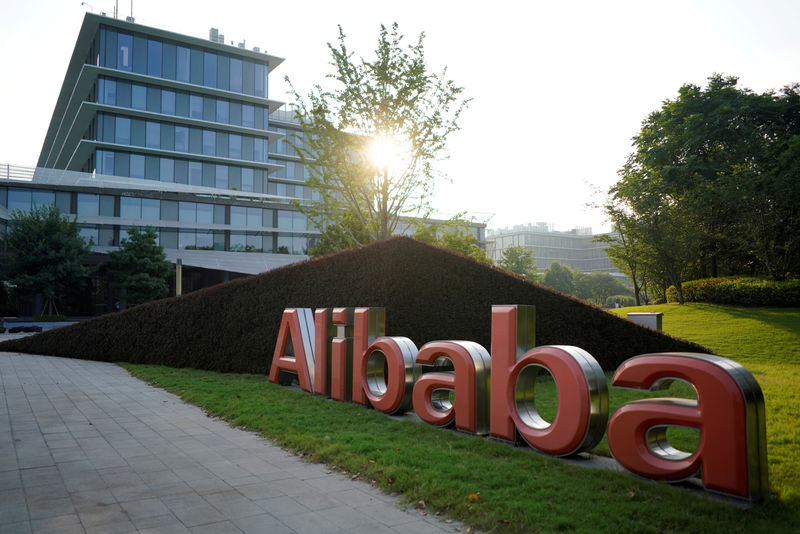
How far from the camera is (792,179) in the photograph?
23.6 meters

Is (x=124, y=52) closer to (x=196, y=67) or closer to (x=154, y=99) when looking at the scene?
(x=154, y=99)

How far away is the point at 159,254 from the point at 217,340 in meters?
31.5

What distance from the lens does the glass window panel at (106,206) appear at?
4619 centimetres

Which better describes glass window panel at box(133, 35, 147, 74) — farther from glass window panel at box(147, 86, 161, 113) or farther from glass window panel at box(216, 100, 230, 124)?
glass window panel at box(216, 100, 230, 124)

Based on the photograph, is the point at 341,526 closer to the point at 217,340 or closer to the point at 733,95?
the point at 217,340

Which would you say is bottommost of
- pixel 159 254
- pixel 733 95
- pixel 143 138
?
pixel 159 254

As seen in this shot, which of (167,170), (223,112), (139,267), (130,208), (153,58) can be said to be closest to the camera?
(139,267)

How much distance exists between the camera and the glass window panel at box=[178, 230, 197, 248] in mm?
48969

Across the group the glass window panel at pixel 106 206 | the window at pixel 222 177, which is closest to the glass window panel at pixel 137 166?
the glass window panel at pixel 106 206

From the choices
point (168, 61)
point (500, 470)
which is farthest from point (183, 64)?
point (500, 470)

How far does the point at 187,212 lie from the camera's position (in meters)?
49.7

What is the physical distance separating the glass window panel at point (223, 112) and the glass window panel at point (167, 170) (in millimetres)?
7379

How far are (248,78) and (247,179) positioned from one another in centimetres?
1133

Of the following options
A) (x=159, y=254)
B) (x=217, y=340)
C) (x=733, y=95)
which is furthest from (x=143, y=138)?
(x=733, y=95)
